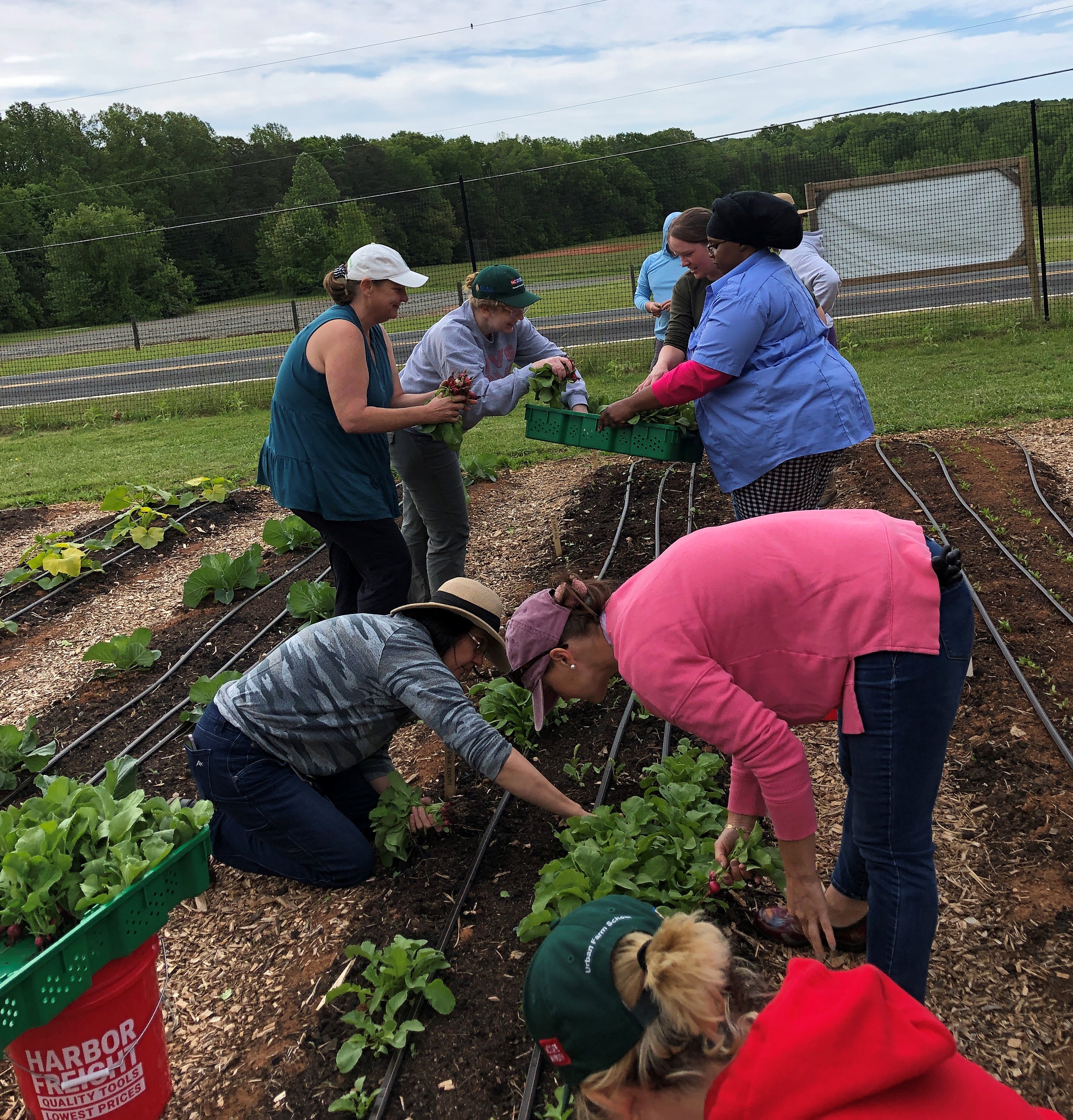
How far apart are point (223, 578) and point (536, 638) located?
3.84 meters

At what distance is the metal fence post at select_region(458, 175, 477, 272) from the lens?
11875mm

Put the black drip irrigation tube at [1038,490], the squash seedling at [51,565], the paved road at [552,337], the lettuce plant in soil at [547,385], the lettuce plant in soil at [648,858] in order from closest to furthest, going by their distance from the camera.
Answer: the lettuce plant in soil at [648,858]
the lettuce plant in soil at [547,385]
the black drip irrigation tube at [1038,490]
the squash seedling at [51,565]
the paved road at [552,337]

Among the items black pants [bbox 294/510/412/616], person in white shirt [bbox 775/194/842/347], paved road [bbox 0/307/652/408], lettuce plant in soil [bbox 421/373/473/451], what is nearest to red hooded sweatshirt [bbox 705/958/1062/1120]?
black pants [bbox 294/510/412/616]

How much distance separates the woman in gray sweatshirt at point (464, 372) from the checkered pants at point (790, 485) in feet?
3.88

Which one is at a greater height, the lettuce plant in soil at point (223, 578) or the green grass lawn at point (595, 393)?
the green grass lawn at point (595, 393)

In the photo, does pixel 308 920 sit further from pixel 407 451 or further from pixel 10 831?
pixel 407 451

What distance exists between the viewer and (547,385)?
13.9 feet

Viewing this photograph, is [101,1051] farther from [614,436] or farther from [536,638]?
[614,436]

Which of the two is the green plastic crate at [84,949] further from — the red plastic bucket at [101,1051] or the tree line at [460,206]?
the tree line at [460,206]

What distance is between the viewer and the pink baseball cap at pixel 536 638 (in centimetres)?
212

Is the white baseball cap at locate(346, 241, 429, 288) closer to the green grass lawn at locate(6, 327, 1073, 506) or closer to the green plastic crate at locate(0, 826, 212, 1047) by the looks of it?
the green plastic crate at locate(0, 826, 212, 1047)

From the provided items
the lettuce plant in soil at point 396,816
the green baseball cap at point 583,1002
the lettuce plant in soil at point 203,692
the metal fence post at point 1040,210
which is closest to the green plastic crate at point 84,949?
the lettuce plant in soil at point 396,816

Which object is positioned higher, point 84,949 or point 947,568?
point 947,568

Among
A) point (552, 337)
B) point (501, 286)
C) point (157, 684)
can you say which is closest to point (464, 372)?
point (501, 286)
